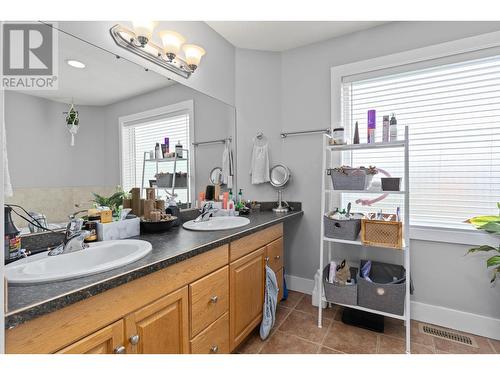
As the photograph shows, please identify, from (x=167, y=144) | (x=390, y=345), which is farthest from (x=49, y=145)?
(x=390, y=345)

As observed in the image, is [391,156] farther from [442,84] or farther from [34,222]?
[34,222]

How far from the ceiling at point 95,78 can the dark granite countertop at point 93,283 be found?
822 millimetres

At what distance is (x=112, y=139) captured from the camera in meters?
1.42

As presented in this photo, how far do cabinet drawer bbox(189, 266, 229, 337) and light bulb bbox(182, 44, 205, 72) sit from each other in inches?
58.4

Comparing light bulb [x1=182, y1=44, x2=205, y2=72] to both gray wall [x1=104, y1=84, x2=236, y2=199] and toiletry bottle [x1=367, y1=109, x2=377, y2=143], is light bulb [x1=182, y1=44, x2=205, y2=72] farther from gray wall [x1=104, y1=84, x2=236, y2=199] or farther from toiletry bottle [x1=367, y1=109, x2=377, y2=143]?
toiletry bottle [x1=367, y1=109, x2=377, y2=143]

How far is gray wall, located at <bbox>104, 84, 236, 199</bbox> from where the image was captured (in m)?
1.43

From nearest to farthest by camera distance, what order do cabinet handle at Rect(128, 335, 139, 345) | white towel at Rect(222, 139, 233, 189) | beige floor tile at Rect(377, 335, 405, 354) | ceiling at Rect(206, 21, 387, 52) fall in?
cabinet handle at Rect(128, 335, 139, 345)
beige floor tile at Rect(377, 335, 405, 354)
ceiling at Rect(206, 21, 387, 52)
white towel at Rect(222, 139, 233, 189)

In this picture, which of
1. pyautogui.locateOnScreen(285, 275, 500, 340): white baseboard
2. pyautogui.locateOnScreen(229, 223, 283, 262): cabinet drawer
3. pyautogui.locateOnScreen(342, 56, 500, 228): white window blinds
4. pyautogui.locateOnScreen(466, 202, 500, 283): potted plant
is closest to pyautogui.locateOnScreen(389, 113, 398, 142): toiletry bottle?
pyautogui.locateOnScreen(342, 56, 500, 228): white window blinds

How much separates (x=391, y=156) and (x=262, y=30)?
61.6 inches

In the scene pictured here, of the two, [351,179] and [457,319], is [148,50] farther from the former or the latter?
[457,319]

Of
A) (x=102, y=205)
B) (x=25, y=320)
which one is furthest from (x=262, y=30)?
(x=25, y=320)

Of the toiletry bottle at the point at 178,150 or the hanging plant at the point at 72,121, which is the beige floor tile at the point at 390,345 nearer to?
the toiletry bottle at the point at 178,150

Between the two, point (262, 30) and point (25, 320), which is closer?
point (25, 320)

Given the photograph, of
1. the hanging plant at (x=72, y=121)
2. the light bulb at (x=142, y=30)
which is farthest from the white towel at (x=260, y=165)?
the hanging plant at (x=72, y=121)
